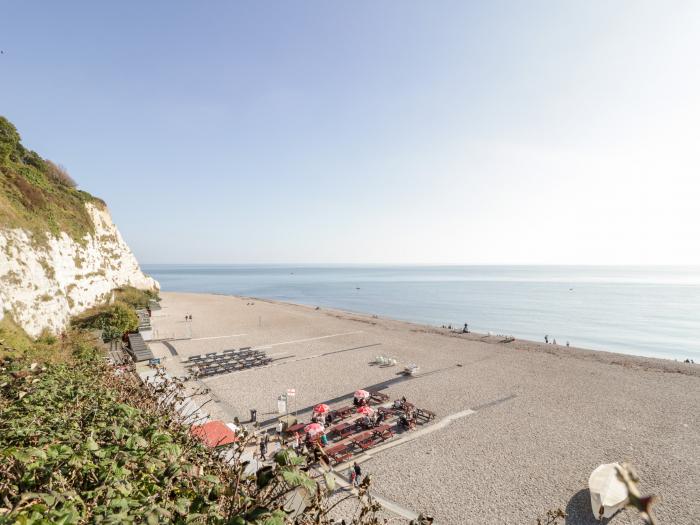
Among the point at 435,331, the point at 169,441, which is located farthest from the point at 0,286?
the point at 435,331

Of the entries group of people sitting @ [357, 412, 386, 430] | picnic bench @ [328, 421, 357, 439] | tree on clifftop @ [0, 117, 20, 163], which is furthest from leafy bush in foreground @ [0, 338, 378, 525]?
tree on clifftop @ [0, 117, 20, 163]

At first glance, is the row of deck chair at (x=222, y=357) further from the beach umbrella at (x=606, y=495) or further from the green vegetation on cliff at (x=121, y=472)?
the beach umbrella at (x=606, y=495)

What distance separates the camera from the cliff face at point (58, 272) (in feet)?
60.7

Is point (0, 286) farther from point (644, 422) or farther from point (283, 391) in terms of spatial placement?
point (644, 422)

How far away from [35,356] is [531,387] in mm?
25815

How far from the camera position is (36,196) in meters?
27.3

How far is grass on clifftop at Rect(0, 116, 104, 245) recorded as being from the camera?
2367 cm

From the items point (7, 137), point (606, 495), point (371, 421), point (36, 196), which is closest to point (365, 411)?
point (371, 421)

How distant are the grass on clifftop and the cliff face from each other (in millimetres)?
763

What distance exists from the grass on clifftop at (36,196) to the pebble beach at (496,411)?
1250cm

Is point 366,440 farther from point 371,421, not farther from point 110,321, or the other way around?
point 110,321

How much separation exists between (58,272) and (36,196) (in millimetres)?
6520

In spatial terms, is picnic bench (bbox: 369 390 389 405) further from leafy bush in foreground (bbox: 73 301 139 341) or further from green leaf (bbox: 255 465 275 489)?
leafy bush in foreground (bbox: 73 301 139 341)

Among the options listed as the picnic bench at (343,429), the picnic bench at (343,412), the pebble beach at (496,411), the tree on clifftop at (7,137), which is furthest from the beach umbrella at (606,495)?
the tree on clifftop at (7,137)
